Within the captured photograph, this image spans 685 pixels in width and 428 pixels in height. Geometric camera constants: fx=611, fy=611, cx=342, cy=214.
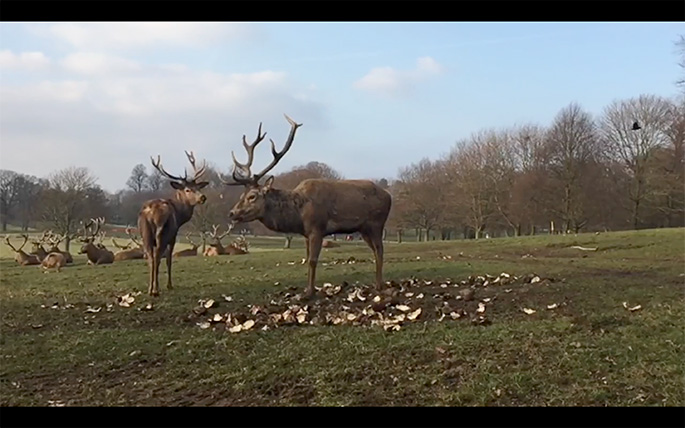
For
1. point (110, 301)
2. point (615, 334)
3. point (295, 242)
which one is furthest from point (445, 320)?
point (295, 242)

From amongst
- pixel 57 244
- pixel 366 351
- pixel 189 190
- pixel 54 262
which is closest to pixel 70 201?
pixel 57 244

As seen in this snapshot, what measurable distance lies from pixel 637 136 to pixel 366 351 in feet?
176

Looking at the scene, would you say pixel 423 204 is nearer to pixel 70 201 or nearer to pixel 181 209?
pixel 70 201

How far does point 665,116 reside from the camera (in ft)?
170

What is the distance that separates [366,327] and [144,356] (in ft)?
9.66

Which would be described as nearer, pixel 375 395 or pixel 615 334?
pixel 375 395

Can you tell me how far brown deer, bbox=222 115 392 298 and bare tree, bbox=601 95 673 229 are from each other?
44.4 meters

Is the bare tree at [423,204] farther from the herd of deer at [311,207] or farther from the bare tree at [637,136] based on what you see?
the herd of deer at [311,207]

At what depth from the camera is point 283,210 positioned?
12.0m

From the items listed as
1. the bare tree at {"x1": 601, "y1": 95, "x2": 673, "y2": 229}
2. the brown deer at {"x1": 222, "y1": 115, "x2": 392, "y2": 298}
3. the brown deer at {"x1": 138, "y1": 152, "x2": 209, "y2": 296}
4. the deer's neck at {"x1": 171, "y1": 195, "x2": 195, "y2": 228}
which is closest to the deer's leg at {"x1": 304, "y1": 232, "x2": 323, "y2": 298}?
the brown deer at {"x1": 222, "y1": 115, "x2": 392, "y2": 298}

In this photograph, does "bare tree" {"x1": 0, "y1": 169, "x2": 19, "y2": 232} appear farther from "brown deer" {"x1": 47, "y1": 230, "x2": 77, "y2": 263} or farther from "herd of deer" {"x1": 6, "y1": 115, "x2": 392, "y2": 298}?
"herd of deer" {"x1": 6, "y1": 115, "x2": 392, "y2": 298}
